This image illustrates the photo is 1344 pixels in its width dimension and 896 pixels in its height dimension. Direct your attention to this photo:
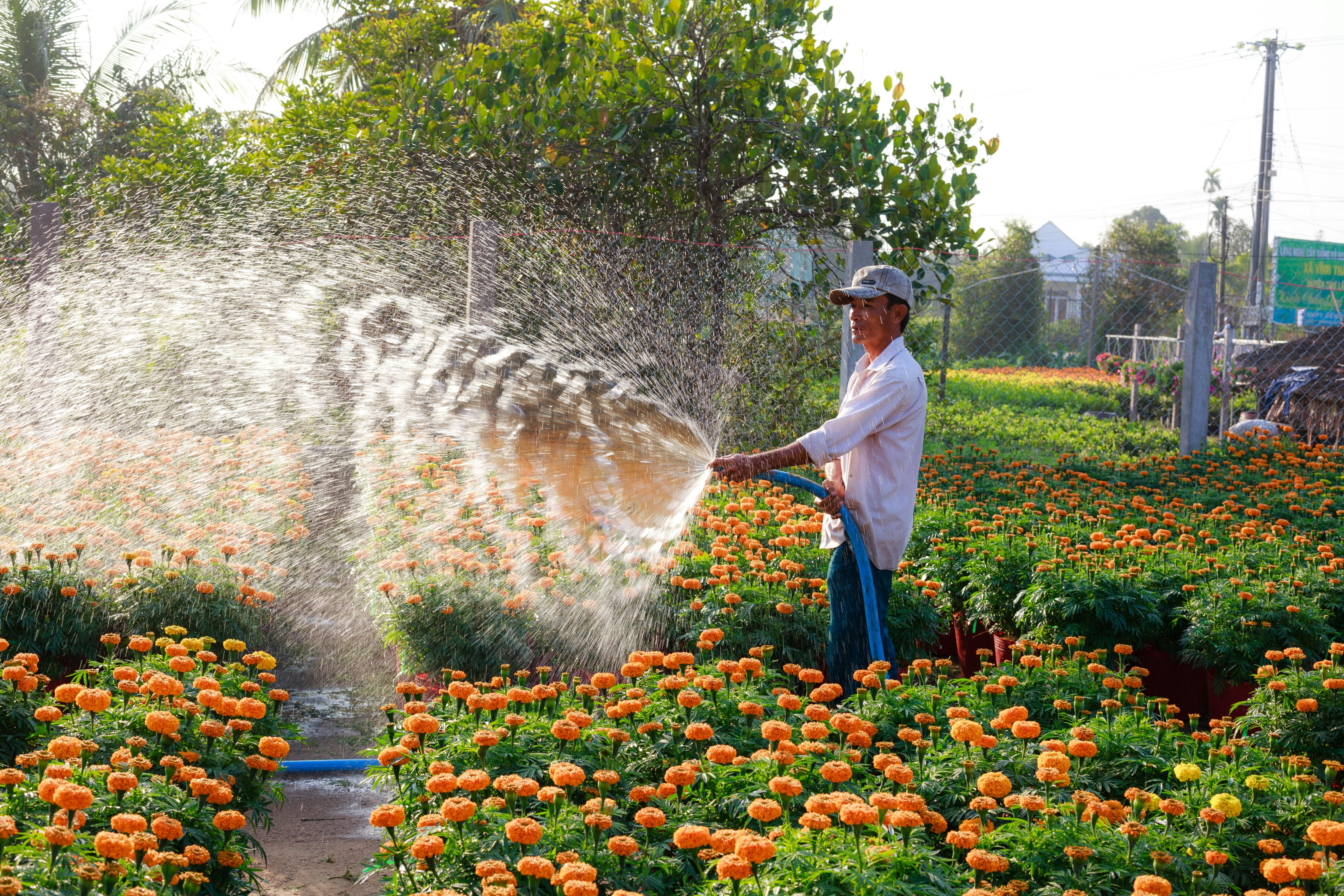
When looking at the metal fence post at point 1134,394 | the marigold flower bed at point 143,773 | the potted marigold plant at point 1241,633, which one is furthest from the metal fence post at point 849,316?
the metal fence post at point 1134,394

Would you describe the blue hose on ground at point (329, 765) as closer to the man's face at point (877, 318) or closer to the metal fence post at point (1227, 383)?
the man's face at point (877, 318)

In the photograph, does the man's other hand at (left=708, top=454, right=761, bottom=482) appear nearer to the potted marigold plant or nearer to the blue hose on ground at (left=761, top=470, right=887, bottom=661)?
the blue hose on ground at (left=761, top=470, right=887, bottom=661)

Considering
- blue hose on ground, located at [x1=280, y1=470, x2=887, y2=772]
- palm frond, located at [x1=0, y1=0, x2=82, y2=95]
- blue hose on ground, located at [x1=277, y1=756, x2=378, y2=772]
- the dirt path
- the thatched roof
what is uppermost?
palm frond, located at [x1=0, y1=0, x2=82, y2=95]

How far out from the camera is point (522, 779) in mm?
2260

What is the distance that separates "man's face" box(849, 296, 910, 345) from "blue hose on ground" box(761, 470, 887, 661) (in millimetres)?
545

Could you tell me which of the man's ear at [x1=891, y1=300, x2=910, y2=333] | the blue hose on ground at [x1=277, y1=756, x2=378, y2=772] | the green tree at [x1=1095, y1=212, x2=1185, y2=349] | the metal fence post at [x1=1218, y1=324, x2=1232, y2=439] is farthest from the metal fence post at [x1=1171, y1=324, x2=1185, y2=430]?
the blue hose on ground at [x1=277, y1=756, x2=378, y2=772]

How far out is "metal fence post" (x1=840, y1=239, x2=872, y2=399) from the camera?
6.94 metres

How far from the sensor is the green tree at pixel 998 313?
21.3 metres

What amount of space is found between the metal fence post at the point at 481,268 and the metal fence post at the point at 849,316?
7.85 ft

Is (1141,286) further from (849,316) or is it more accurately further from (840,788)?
(840,788)

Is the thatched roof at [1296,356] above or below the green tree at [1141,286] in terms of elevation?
below

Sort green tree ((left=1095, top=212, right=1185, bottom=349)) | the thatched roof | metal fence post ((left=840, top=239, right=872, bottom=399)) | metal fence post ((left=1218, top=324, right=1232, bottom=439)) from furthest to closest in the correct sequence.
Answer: green tree ((left=1095, top=212, right=1185, bottom=349)), the thatched roof, metal fence post ((left=1218, top=324, right=1232, bottom=439)), metal fence post ((left=840, top=239, right=872, bottom=399))

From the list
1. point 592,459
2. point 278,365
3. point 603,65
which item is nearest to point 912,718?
point 592,459

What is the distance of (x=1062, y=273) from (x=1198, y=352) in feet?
7.66
